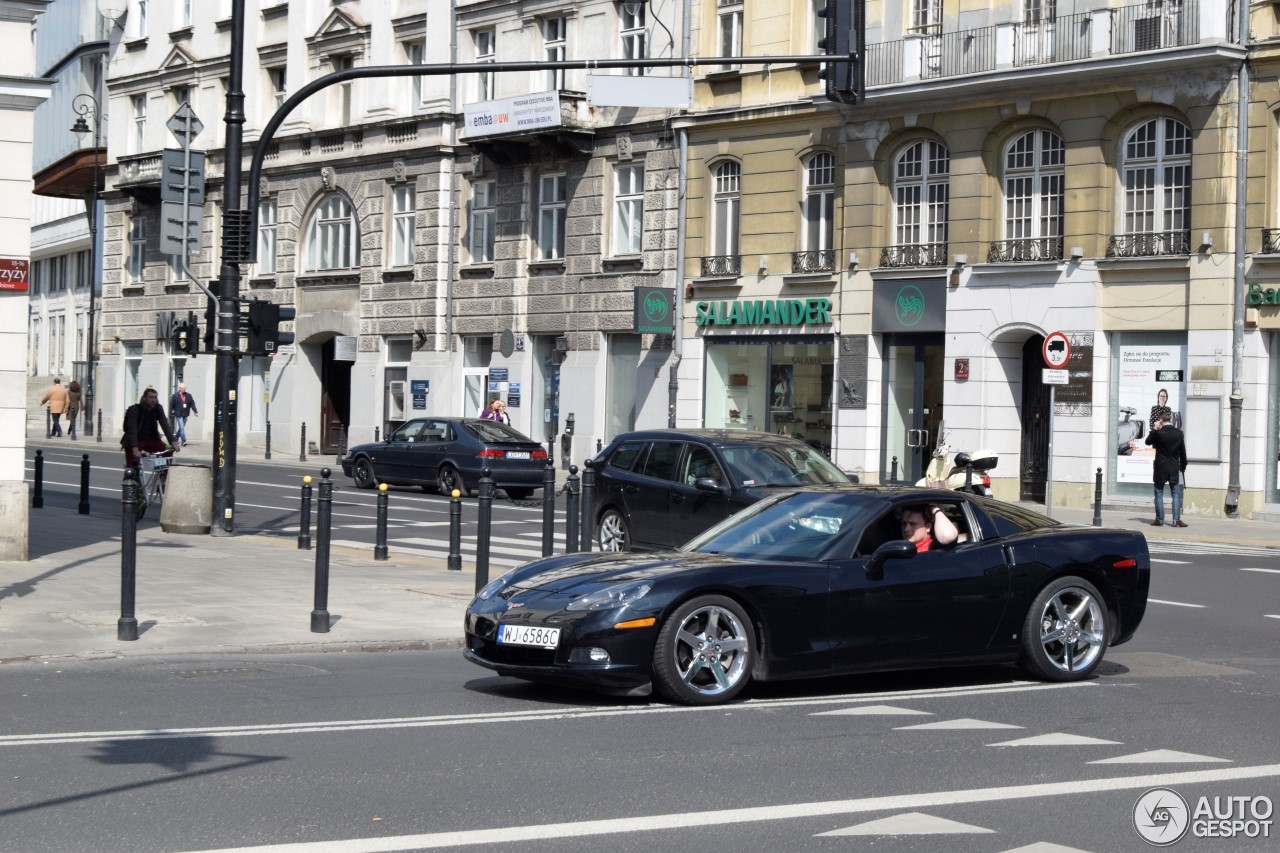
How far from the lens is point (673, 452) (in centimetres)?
1895

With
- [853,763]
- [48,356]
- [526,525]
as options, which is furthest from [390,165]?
[853,763]

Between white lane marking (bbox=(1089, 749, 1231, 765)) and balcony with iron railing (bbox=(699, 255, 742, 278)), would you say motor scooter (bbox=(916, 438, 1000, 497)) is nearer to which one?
white lane marking (bbox=(1089, 749, 1231, 765))

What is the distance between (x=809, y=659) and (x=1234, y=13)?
2260 centimetres

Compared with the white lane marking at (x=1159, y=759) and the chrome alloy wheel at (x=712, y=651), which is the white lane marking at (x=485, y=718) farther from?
the white lane marking at (x=1159, y=759)

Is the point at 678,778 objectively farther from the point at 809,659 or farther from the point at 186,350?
the point at 186,350

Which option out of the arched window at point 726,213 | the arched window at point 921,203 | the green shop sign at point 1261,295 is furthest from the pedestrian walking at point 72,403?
the green shop sign at point 1261,295

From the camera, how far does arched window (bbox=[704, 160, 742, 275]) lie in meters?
37.8

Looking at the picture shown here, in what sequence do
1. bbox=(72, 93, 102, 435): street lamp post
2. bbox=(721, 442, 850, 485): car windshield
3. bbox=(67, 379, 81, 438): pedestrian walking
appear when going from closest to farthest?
bbox=(721, 442, 850, 485): car windshield, bbox=(67, 379, 81, 438): pedestrian walking, bbox=(72, 93, 102, 435): street lamp post

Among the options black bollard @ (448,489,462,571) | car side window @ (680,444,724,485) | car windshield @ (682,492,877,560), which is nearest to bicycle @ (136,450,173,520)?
black bollard @ (448,489,462,571)

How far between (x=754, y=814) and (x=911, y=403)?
2851 centimetres

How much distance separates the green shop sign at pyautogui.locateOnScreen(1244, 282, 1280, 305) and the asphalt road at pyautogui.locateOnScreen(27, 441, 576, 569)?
38.0ft

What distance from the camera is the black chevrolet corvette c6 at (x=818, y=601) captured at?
9.84 m

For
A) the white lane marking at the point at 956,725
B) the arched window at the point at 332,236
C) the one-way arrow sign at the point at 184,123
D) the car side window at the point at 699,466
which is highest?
Result: the arched window at the point at 332,236

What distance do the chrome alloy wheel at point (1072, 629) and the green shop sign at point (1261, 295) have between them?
63.6ft
